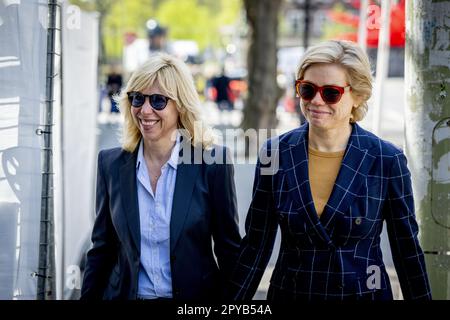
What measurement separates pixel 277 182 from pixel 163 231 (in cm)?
55

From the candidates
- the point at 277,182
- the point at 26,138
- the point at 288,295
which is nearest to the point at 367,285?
the point at 288,295

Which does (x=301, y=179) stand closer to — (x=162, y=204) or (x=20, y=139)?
(x=162, y=204)

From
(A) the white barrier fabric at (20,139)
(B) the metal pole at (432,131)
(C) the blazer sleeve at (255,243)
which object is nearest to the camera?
(C) the blazer sleeve at (255,243)

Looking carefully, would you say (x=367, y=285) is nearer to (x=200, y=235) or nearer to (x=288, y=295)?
(x=288, y=295)

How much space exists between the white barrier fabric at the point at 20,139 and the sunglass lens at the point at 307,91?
57.8 inches

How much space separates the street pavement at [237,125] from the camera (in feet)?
21.5

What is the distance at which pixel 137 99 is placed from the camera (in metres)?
3.45

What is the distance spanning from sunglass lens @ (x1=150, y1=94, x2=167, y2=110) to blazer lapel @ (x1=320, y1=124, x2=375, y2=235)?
867mm

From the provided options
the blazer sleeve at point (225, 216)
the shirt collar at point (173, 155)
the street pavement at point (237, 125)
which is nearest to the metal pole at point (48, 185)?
the street pavement at point (237, 125)

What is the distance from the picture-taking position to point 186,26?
221 ft

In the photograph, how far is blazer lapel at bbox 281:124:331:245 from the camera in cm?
307

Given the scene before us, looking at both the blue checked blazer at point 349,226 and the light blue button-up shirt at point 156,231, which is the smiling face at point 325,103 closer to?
the blue checked blazer at point 349,226

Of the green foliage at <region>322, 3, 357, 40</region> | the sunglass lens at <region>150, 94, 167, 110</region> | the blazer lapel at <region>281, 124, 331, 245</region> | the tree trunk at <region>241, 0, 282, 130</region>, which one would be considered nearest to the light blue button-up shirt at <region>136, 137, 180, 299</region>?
the sunglass lens at <region>150, 94, 167, 110</region>

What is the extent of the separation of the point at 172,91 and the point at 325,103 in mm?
732
